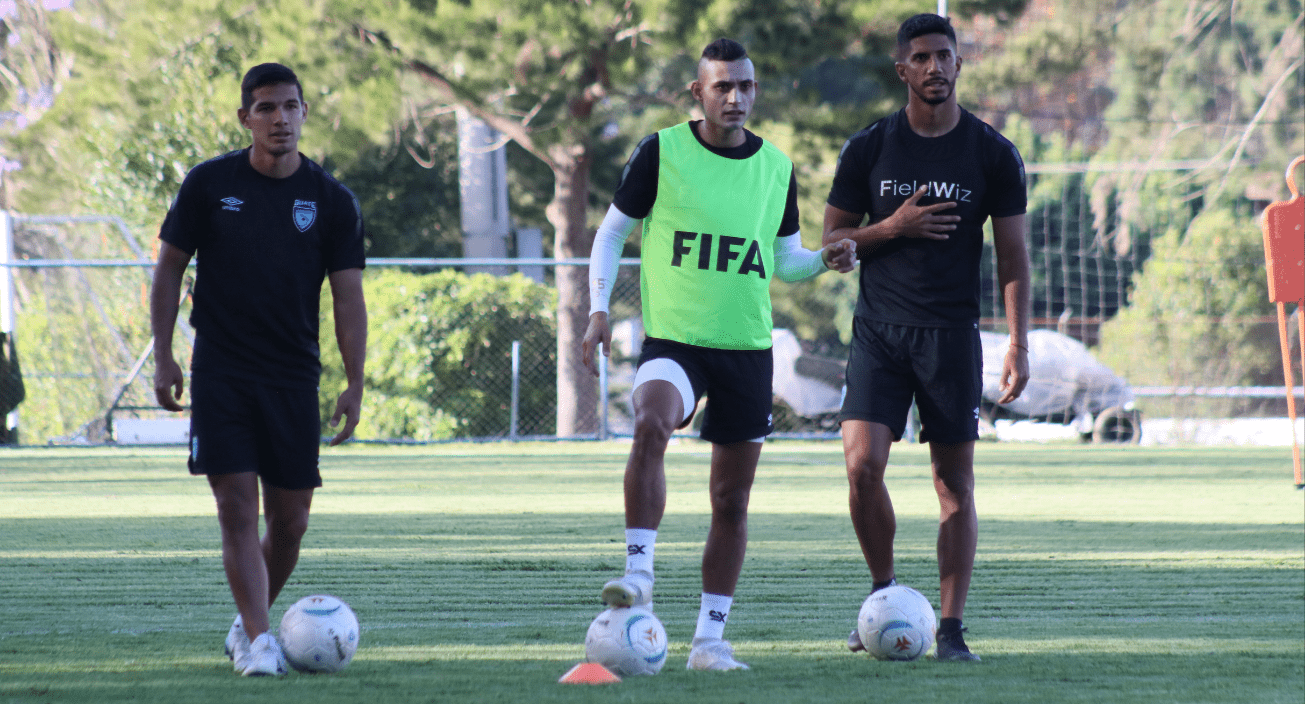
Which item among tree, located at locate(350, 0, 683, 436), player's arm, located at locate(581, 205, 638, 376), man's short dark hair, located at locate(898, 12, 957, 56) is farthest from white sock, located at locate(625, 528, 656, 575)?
tree, located at locate(350, 0, 683, 436)

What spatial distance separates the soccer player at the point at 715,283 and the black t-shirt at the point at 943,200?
12.2 inches

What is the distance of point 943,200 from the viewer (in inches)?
204

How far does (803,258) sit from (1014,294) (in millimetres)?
731

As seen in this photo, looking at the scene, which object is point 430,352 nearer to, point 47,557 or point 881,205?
point 47,557

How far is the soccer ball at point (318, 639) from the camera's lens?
468cm

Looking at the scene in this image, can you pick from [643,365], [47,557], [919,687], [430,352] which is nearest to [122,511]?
[47,557]

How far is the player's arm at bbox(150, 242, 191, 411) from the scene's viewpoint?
4.76m

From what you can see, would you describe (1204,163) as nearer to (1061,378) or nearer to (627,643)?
(1061,378)

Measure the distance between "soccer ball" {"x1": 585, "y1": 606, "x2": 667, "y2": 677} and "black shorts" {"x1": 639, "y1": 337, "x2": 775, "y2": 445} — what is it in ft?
2.16

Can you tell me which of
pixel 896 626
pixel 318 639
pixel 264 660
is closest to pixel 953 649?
pixel 896 626

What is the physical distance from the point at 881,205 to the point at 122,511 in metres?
7.21

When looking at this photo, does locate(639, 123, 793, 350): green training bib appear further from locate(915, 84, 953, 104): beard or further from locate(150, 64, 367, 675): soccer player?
locate(150, 64, 367, 675): soccer player

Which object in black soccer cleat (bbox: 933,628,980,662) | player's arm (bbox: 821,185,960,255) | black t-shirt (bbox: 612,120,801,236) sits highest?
black t-shirt (bbox: 612,120,801,236)

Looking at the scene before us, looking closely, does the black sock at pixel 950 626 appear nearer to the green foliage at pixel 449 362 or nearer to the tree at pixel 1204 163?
the green foliage at pixel 449 362
